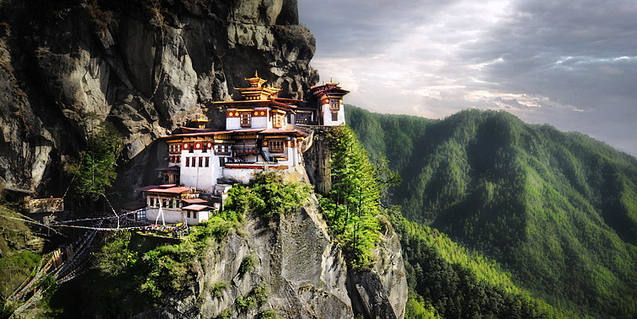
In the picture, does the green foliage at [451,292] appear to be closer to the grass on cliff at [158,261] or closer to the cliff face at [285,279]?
the cliff face at [285,279]

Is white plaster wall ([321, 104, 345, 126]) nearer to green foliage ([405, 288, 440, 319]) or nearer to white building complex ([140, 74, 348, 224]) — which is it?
white building complex ([140, 74, 348, 224])

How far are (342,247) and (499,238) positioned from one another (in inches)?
3386

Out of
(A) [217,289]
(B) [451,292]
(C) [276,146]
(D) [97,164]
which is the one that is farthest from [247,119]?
(B) [451,292]

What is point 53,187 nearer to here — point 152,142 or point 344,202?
point 152,142

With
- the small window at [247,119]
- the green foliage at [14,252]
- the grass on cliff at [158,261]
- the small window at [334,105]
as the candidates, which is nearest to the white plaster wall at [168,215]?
the grass on cliff at [158,261]

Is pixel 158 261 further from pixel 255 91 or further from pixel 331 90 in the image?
pixel 331 90

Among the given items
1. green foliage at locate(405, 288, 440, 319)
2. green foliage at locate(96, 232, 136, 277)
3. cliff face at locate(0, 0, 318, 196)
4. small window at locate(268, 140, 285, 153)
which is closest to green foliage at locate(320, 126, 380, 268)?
small window at locate(268, 140, 285, 153)

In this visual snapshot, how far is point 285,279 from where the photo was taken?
2772 cm

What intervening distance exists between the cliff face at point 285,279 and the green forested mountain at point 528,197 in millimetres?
40591

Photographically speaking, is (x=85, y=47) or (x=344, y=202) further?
(x=344, y=202)

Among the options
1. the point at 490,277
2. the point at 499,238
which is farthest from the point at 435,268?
the point at 499,238

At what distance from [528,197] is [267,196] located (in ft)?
354

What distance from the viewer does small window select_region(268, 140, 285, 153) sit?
107 feet

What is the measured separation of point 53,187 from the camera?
31672mm
